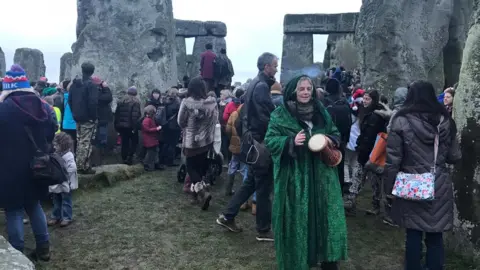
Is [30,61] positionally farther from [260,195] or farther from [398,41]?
[260,195]

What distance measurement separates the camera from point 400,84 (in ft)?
→ 29.5

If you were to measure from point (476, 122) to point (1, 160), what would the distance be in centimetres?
396

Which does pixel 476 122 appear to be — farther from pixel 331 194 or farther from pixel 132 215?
pixel 132 215

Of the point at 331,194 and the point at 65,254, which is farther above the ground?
the point at 331,194

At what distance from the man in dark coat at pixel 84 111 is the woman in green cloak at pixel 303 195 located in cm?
381

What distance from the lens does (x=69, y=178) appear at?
5289 mm

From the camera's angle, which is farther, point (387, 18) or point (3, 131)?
point (387, 18)

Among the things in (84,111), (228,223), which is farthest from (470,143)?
(84,111)

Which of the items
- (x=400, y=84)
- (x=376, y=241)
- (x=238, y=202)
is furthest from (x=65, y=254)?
(x=400, y=84)

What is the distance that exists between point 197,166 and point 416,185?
10.1 ft

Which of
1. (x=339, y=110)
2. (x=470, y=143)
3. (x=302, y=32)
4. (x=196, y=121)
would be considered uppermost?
(x=302, y=32)

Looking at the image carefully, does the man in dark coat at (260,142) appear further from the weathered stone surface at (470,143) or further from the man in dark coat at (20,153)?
the man in dark coat at (20,153)

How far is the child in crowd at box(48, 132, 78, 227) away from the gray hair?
2153 mm

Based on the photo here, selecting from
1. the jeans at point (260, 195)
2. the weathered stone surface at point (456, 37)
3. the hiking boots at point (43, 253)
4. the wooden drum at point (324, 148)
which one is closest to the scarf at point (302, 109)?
the wooden drum at point (324, 148)
